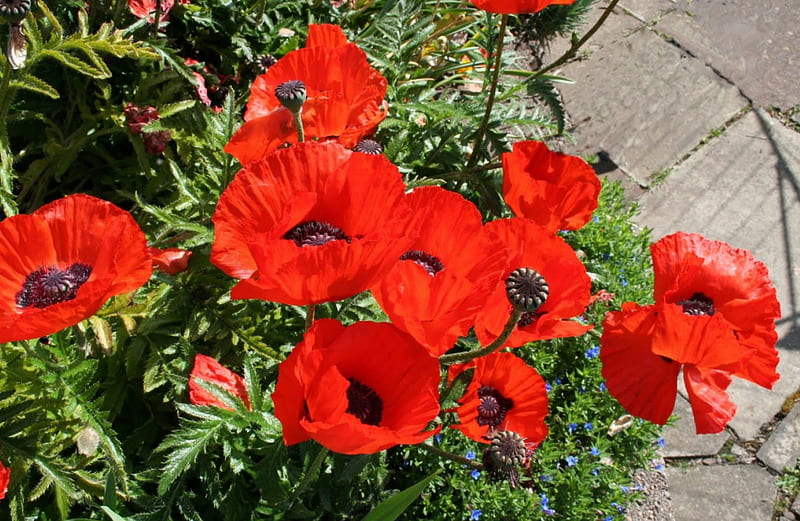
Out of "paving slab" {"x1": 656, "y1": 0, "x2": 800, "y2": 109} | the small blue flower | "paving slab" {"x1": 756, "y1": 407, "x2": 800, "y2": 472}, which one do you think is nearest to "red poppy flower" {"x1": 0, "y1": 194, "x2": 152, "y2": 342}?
the small blue flower

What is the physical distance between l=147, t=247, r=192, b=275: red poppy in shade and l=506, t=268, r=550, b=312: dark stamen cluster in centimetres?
85

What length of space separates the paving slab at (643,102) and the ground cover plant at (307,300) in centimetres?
109

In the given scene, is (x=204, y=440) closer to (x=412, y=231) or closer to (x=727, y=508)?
(x=412, y=231)

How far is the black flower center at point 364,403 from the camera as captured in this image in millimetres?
1146

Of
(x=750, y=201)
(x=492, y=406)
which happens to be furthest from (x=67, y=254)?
(x=750, y=201)

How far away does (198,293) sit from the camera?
177 cm

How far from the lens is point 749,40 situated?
4176 millimetres

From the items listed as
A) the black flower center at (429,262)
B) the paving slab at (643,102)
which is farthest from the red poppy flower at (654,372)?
the paving slab at (643,102)

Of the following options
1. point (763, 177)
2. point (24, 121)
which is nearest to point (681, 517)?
point (763, 177)

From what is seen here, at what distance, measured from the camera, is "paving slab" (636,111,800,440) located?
3.32m

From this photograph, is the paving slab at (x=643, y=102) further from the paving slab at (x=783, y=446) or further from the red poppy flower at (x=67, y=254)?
the red poppy flower at (x=67, y=254)

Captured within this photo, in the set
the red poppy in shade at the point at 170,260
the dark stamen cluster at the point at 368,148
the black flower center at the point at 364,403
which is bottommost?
the red poppy in shade at the point at 170,260

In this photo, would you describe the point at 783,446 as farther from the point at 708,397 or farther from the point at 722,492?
the point at 708,397

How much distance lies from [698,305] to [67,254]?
123 cm
